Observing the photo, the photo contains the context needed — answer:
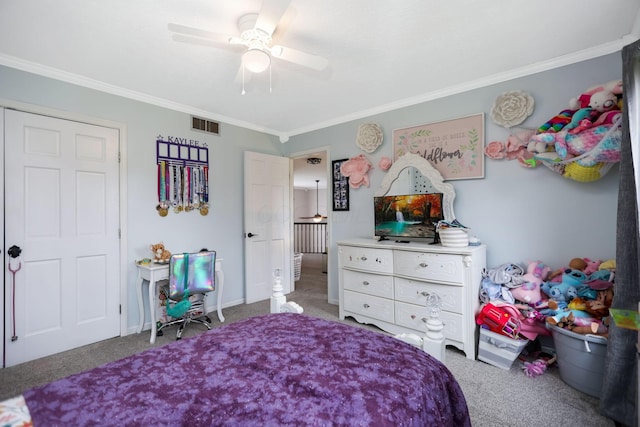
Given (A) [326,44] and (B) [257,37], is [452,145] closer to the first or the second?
(A) [326,44]

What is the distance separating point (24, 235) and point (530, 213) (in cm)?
436

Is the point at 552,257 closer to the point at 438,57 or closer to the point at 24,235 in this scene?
the point at 438,57

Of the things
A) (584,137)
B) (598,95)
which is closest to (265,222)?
(584,137)

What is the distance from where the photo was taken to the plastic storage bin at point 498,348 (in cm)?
232

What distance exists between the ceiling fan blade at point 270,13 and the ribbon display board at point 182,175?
7.01ft

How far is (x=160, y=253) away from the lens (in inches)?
126

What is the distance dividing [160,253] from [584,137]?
3807mm

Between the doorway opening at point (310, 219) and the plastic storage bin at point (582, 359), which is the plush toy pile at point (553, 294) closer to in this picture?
the plastic storage bin at point (582, 359)

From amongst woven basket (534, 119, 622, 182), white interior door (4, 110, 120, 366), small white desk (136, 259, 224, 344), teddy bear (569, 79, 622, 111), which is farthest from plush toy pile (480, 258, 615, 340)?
white interior door (4, 110, 120, 366)

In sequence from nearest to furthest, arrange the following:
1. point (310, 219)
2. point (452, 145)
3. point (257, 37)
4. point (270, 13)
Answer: point (270, 13) → point (257, 37) → point (452, 145) → point (310, 219)

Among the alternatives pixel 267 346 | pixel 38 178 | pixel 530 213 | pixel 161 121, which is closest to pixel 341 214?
pixel 530 213

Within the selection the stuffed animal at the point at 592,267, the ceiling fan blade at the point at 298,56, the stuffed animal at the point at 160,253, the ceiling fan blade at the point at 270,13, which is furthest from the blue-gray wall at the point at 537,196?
the stuffed animal at the point at 160,253

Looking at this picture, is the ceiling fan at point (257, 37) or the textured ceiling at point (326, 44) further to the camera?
the textured ceiling at point (326, 44)

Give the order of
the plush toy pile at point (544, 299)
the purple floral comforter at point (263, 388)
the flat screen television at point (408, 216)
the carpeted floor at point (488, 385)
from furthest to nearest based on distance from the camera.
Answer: the flat screen television at point (408, 216) < the plush toy pile at point (544, 299) < the carpeted floor at point (488, 385) < the purple floral comforter at point (263, 388)
